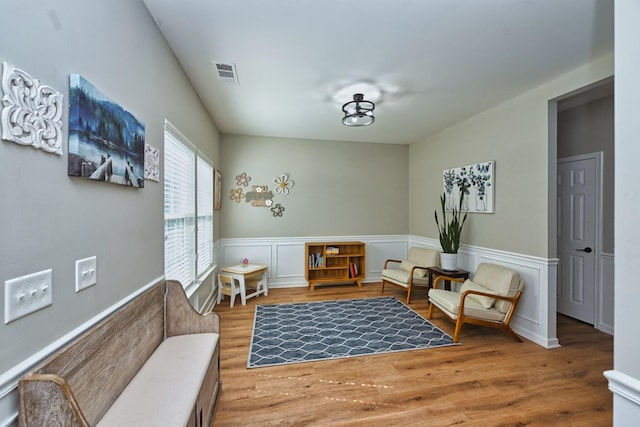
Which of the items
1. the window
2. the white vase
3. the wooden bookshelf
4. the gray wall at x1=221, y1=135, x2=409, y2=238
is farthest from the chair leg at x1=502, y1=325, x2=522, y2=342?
the window

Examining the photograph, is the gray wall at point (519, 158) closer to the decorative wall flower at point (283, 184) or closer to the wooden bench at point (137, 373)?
the decorative wall flower at point (283, 184)

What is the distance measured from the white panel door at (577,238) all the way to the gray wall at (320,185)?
229 cm

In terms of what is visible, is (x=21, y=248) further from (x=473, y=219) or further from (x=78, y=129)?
(x=473, y=219)

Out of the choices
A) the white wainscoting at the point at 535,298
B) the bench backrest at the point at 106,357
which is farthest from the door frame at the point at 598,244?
the bench backrest at the point at 106,357

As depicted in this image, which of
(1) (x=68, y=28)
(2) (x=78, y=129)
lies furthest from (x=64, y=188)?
(1) (x=68, y=28)

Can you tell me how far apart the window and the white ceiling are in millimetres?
714

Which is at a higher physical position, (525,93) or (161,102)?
(525,93)

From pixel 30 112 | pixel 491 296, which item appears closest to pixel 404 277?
pixel 491 296

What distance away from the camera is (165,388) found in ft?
4.31

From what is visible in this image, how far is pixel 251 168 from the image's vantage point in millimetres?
4598

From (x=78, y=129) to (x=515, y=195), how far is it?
3.72 metres

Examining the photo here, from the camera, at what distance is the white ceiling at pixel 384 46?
1713 millimetres

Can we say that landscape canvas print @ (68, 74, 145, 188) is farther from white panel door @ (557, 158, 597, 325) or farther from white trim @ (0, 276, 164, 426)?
white panel door @ (557, 158, 597, 325)

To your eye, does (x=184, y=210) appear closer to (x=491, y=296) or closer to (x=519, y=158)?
(x=491, y=296)
